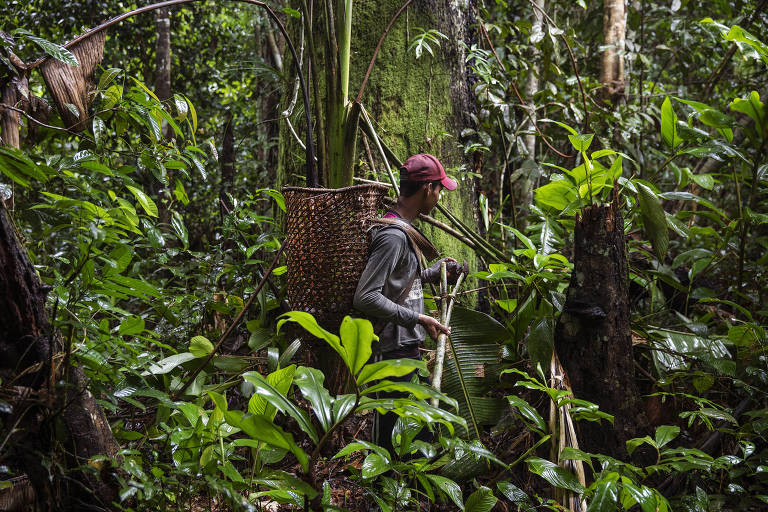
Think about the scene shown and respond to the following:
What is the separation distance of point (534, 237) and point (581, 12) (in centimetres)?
474

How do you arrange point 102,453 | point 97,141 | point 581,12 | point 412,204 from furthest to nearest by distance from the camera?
point 581,12 < point 412,204 < point 97,141 < point 102,453

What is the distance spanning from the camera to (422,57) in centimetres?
323

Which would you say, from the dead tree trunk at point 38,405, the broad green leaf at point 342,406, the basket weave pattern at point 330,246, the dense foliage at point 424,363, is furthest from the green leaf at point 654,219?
the dead tree trunk at point 38,405

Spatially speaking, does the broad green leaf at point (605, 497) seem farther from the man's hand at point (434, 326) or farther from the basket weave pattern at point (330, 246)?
the basket weave pattern at point (330, 246)

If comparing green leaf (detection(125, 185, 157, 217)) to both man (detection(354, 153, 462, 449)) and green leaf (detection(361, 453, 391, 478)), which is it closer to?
man (detection(354, 153, 462, 449))

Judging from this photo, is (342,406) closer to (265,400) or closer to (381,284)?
(265,400)

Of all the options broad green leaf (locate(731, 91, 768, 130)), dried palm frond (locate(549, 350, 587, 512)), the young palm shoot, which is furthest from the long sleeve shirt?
broad green leaf (locate(731, 91, 768, 130))

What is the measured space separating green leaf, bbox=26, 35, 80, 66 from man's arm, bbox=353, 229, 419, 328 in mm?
1118

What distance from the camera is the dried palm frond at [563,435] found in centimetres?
170

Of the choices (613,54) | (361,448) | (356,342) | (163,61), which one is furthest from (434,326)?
(163,61)

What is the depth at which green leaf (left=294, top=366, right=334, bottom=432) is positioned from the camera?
3.92 ft

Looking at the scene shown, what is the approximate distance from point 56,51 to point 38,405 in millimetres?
975

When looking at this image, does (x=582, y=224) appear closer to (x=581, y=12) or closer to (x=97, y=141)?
(x=97, y=141)

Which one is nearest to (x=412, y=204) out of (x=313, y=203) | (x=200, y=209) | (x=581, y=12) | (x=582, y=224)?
(x=313, y=203)
